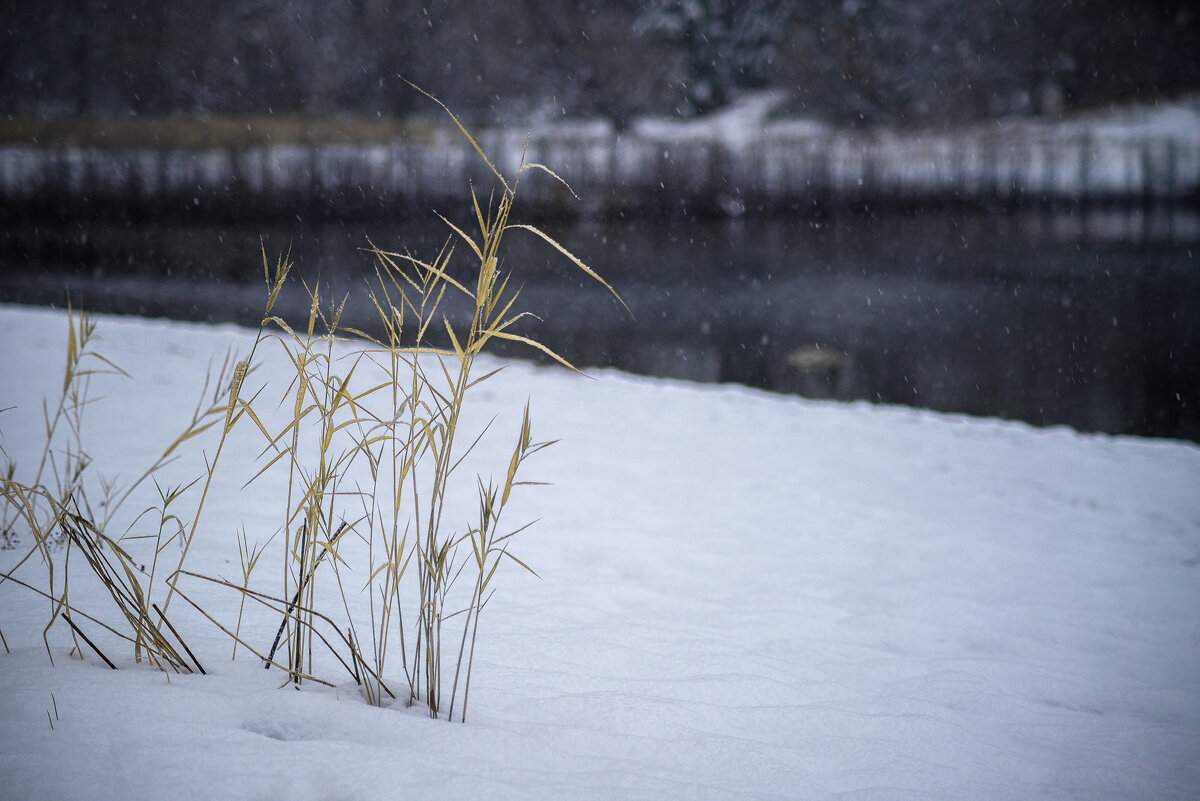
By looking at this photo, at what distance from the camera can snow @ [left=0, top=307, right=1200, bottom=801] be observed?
1.32m

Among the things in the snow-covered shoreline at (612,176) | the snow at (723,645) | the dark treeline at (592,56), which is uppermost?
the dark treeline at (592,56)

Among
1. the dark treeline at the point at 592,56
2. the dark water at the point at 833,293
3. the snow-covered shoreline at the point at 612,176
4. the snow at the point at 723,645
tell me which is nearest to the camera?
the snow at the point at 723,645

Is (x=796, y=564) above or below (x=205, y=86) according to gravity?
below

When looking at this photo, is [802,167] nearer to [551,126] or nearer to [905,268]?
[905,268]

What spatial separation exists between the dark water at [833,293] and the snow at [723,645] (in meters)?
2.69

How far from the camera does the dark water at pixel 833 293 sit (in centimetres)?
783

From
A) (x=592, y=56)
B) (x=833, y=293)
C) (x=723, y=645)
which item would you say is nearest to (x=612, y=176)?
(x=833, y=293)

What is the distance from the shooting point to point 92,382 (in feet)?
14.4

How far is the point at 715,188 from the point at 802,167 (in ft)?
6.57

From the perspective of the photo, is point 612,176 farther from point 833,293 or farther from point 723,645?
point 723,645

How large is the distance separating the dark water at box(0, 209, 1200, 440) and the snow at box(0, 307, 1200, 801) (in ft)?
8.81

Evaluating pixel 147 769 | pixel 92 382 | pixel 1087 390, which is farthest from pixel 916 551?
pixel 1087 390

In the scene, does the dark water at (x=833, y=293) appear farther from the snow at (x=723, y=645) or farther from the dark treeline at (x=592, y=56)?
the dark treeline at (x=592, y=56)

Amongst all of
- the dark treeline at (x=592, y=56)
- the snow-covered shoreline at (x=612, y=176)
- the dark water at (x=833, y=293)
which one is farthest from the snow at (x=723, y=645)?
the dark treeline at (x=592, y=56)
